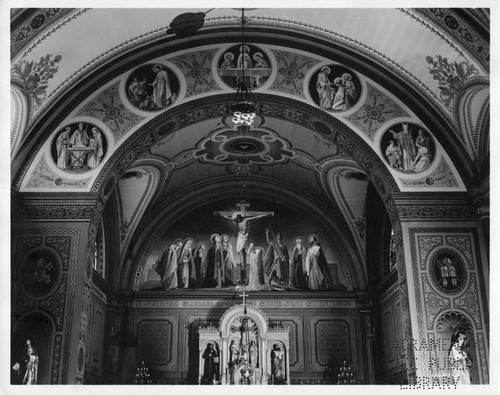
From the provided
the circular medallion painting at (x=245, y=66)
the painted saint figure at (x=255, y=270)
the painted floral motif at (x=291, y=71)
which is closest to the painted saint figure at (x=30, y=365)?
the circular medallion painting at (x=245, y=66)

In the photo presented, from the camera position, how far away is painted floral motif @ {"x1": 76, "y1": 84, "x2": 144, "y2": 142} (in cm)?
1157

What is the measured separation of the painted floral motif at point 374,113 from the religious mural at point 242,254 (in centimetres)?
677

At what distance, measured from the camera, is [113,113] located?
11.8 meters

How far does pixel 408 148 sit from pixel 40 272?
24.7 feet

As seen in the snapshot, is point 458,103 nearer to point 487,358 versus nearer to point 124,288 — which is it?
point 487,358

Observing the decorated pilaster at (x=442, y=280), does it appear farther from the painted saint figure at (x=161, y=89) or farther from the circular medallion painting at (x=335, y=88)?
the painted saint figure at (x=161, y=89)

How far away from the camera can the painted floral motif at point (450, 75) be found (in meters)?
10.1

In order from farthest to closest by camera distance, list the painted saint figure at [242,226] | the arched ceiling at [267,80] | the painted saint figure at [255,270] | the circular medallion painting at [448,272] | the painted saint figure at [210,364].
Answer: the painted saint figure at [242,226], the painted saint figure at [255,270], the painted saint figure at [210,364], the circular medallion painting at [448,272], the arched ceiling at [267,80]

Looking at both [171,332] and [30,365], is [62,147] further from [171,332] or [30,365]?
[171,332]

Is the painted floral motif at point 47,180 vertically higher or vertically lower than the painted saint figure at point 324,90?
lower

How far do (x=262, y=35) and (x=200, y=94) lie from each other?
1.86 metres

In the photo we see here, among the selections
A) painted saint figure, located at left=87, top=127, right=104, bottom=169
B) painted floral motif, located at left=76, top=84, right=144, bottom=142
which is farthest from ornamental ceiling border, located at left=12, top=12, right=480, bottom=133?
painted saint figure, located at left=87, top=127, right=104, bottom=169
